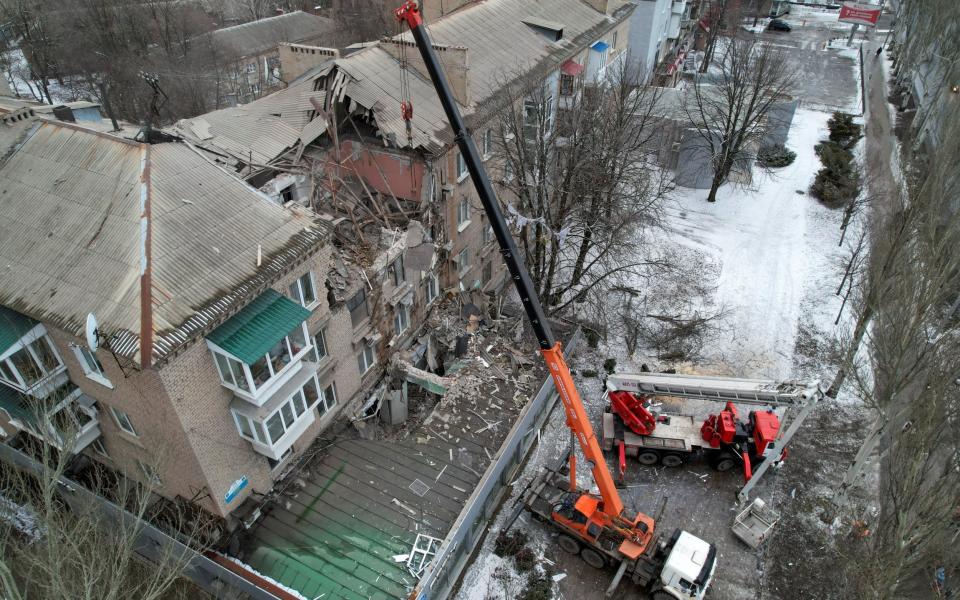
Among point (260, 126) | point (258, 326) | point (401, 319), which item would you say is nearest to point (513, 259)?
point (258, 326)

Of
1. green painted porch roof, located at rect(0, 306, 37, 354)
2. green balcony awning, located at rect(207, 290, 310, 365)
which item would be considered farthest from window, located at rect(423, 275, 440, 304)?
green painted porch roof, located at rect(0, 306, 37, 354)

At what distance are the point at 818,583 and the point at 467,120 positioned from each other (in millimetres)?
22219

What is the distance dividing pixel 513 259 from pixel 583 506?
9.09 m

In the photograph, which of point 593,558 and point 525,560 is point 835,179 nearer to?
point 593,558

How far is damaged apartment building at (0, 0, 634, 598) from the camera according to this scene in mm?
13898

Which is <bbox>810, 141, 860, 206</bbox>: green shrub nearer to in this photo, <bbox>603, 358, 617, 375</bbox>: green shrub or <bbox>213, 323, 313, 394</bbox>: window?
<bbox>603, 358, 617, 375</bbox>: green shrub

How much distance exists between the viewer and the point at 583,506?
62.4 ft

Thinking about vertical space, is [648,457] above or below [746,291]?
below

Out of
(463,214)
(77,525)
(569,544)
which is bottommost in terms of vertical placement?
(569,544)

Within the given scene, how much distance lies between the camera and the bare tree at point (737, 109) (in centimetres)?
3419

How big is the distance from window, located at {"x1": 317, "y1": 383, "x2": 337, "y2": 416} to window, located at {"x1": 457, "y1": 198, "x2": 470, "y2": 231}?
1009 centimetres

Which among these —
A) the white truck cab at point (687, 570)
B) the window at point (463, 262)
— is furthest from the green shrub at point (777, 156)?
the white truck cab at point (687, 570)

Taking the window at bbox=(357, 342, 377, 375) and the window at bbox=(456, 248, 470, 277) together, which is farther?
the window at bbox=(456, 248, 470, 277)

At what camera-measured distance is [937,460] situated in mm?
17641
